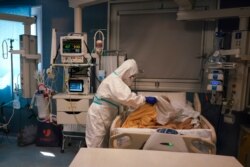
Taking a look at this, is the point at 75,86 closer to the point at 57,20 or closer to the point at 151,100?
the point at 151,100

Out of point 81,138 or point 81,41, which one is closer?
point 81,41

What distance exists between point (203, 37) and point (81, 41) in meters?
1.78

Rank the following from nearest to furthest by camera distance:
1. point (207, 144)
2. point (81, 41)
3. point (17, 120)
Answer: point (207, 144)
point (81, 41)
point (17, 120)

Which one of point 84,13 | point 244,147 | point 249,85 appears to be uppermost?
point 84,13

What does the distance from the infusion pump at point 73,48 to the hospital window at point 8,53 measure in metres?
1.38

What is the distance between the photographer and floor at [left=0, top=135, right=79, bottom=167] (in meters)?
2.93

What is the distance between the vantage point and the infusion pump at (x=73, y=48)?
2920 mm

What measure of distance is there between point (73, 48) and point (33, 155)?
1705 millimetres

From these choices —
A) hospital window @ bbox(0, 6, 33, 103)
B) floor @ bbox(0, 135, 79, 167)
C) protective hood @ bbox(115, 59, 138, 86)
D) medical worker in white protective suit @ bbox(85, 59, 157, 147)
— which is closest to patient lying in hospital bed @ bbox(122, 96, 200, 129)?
medical worker in white protective suit @ bbox(85, 59, 157, 147)

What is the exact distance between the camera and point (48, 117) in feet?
11.3

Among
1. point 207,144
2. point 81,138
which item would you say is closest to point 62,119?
point 81,138

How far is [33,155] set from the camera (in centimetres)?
319

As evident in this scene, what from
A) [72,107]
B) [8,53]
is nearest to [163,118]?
[72,107]

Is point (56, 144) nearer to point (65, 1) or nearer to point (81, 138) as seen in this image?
point (81, 138)
